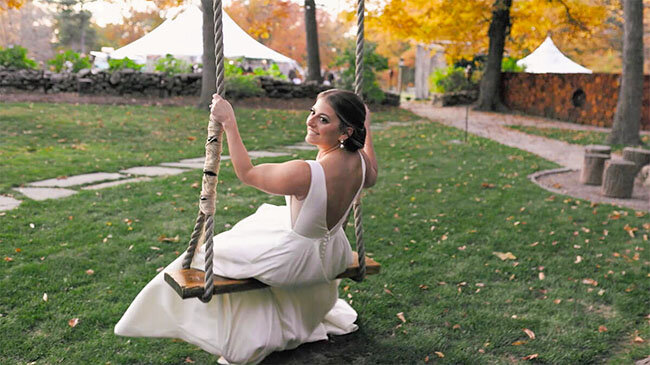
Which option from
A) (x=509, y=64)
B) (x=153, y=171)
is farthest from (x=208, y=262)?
(x=509, y=64)

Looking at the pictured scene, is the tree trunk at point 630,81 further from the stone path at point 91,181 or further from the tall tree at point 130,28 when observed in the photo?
the tall tree at point 130,28

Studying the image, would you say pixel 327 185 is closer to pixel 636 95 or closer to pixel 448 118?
pixel 636 95

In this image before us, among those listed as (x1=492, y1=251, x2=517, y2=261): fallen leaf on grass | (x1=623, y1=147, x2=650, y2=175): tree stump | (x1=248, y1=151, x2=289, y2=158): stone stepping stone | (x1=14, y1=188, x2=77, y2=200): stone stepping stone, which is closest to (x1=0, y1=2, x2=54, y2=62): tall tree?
(x1=248, y1=151, x2=289, y2=158): stone stepping stone

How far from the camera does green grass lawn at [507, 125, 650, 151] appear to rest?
13688mm

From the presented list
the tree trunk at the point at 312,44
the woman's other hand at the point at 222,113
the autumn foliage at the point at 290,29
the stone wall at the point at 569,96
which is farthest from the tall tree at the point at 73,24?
the woman's other hand at the point at 222,113

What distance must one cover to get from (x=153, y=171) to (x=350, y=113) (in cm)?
563

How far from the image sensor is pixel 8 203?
5801 millimetres

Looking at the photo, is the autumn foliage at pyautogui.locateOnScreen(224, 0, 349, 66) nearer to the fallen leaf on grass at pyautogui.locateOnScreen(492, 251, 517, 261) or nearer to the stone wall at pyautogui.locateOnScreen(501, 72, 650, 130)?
the stone wall at pyautogui.locateOnScreen(501, 72, 650, 130)

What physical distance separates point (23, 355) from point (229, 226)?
2650mm

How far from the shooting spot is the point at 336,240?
9.82 ft

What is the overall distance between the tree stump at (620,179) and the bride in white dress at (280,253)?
5.75 metres

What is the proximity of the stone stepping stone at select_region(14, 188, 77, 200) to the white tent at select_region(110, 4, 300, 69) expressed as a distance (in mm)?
9559

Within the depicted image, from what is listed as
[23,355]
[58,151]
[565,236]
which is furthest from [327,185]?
[58,151]

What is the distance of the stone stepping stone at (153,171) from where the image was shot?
7668 mm
